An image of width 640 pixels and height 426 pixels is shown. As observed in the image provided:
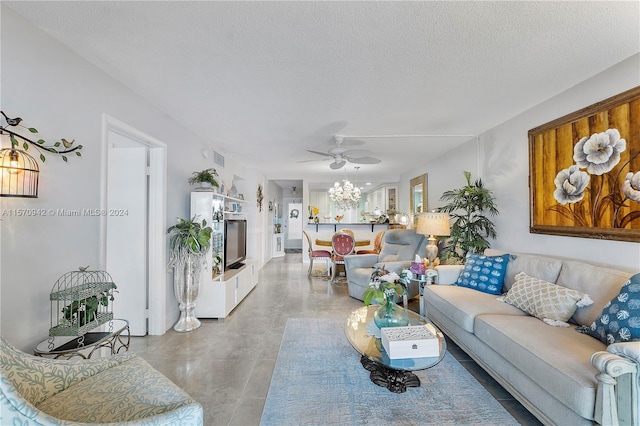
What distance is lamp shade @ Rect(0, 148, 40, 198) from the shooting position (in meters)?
1.46

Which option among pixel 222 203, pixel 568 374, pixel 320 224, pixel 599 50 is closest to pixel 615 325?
pixel 568 374

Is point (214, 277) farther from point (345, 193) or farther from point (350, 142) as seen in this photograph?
point (345, 193)

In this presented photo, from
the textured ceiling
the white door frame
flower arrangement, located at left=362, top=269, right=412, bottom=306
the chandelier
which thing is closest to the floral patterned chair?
flower arrangement, located at left=362, top=269, right=412, bottom=306

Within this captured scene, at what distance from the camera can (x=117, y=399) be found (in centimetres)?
120

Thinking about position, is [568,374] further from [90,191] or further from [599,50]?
[90,191]

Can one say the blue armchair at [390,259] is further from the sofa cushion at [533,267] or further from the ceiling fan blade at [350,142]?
the ceiling fan blade at [350,142]

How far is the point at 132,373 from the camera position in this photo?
53.8 inches

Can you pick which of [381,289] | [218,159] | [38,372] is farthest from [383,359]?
[218,159]

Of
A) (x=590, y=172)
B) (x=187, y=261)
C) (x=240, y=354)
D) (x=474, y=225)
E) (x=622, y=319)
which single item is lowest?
(x=240, y=354)

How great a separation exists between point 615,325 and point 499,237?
1995 millimetres

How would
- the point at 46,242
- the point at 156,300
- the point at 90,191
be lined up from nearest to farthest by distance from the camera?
1. the point at 46,242
2. the point at 90,191
3. the point at 156,300

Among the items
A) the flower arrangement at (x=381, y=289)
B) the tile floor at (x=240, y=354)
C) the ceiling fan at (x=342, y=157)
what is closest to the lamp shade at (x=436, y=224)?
the ceiling fan at (x=342, y=157)

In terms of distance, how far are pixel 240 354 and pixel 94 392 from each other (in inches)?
58.1

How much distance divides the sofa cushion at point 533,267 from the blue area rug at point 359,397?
3.43ft
